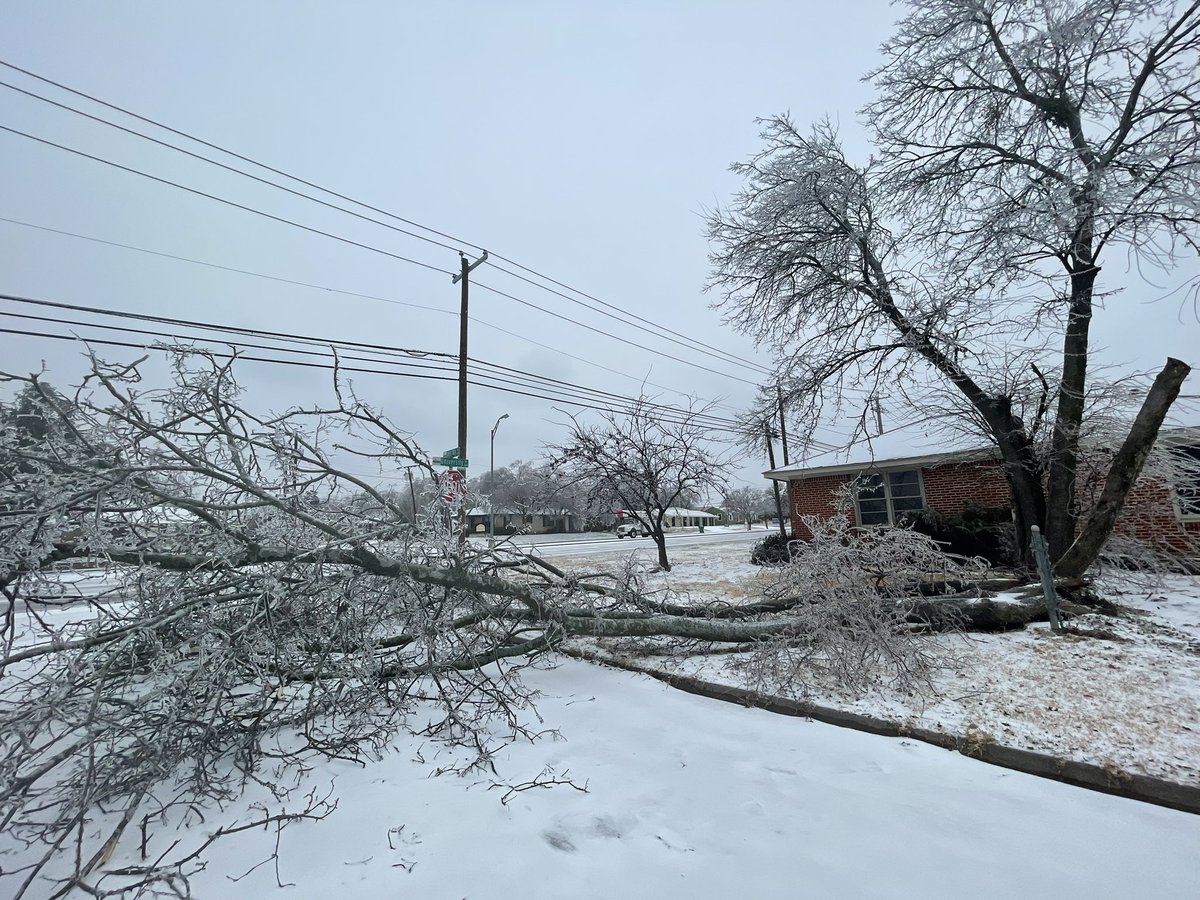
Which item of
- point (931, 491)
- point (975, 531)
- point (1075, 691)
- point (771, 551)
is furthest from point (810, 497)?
point (1075, 691)

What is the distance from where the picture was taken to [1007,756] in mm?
3066

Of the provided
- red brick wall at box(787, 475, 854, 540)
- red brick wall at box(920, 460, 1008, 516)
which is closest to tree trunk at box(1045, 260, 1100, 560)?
red brick wall at box(920, 460, 1008, 516)

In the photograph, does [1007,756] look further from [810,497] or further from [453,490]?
[810,497]

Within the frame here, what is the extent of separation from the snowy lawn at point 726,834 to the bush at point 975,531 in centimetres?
839

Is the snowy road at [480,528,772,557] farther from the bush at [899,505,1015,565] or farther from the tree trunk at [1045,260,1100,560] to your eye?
the tree trunk at [1045,260,1100,560]

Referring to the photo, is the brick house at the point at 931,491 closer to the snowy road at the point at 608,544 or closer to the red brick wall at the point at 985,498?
the red brick wall at the point at 985,498

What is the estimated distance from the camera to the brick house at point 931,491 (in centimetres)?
964

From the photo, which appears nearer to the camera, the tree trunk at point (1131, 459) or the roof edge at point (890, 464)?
the tree trunk at point (1131, 459)

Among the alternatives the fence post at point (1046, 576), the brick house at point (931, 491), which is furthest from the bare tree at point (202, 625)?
the brick house at point (931, 491)

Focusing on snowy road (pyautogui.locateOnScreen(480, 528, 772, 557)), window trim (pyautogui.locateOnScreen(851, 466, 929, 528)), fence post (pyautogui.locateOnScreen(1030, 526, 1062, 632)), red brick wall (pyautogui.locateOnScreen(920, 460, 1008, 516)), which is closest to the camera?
fence post (pyautogui.locateOnScreen(1030, 526, 1062, 632))

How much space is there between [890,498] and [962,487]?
1678 mm

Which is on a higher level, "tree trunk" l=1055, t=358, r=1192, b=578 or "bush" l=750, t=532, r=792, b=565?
"tree trunk" l=1055, t=358, r=1192, b=578

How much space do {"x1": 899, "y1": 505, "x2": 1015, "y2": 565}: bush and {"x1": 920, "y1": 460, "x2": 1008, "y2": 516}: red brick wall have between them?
49cm

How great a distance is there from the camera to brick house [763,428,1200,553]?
964cm
